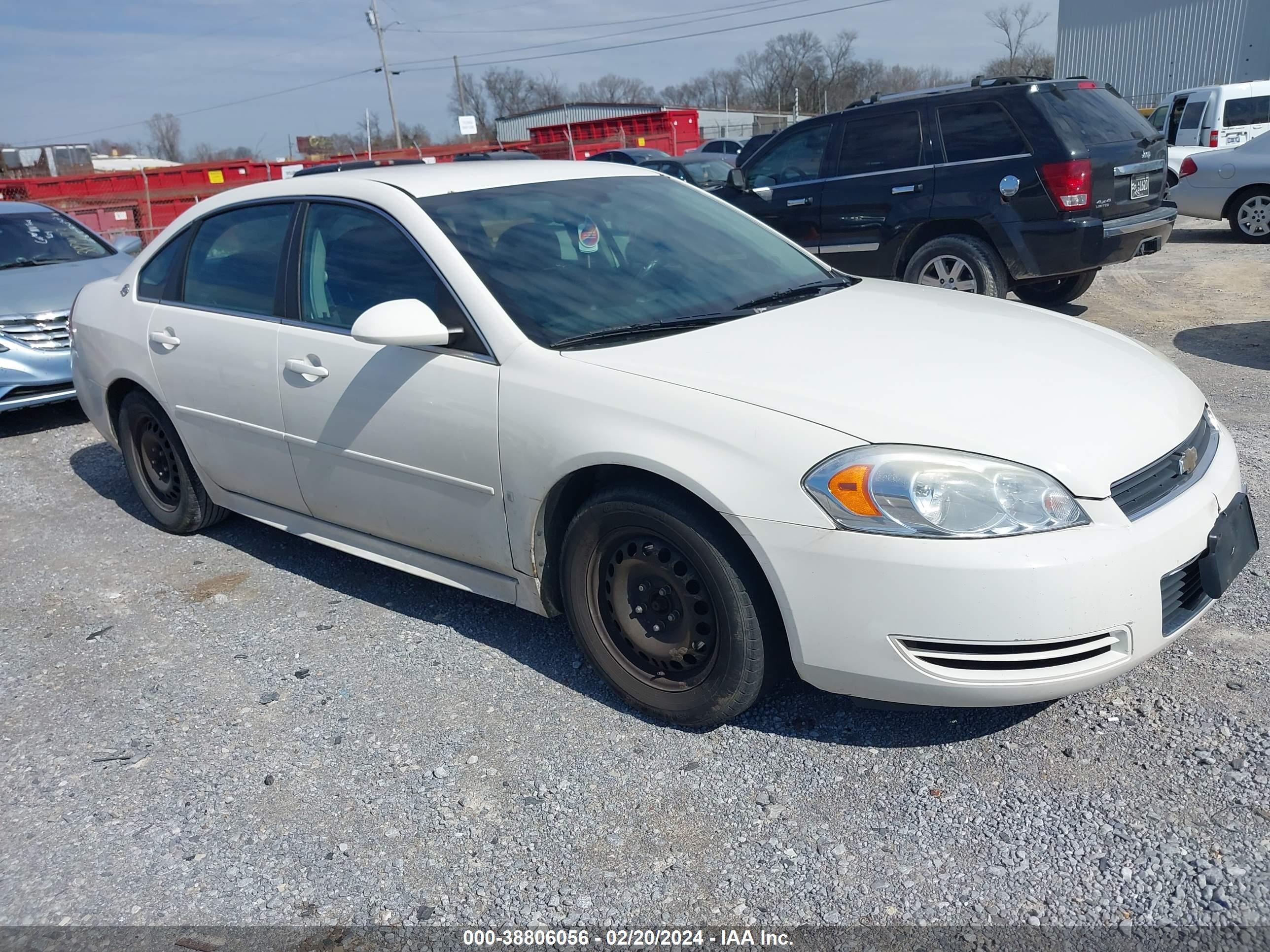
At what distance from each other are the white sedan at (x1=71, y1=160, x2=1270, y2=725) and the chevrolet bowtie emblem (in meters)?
0.02

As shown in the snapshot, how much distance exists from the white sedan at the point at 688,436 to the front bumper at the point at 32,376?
10.4 ft

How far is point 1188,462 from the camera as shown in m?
2.90

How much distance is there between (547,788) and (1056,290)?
752 cm

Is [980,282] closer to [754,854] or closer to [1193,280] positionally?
[1193,280]

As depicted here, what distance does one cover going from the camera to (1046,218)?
290 inches

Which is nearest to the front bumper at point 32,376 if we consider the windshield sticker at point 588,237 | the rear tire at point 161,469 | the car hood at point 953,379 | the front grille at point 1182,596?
the rear tire at point 161,469

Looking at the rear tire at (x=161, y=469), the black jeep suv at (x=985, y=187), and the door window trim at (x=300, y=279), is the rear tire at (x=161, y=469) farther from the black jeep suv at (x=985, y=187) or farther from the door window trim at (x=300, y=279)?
the black jeep suv at (x=985, y=187)

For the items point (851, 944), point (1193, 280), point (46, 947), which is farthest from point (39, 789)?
point (1193, 280)

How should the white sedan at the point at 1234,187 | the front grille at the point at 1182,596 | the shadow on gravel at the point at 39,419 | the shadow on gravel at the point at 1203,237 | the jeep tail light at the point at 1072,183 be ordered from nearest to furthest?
the front grille at the point at 1182,596 < the jeep tail light at the point at 1072,183 < the shadow on gravel at the point at 39,419 < the white sedan at the point at 1234,187 < the shadow on gravel at the point at 1203,237

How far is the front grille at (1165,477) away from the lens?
8.63ft

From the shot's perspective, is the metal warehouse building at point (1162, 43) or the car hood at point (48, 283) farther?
the metal warehouse building at point (1162, 43)

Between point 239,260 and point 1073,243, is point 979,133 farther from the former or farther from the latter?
point 239,260

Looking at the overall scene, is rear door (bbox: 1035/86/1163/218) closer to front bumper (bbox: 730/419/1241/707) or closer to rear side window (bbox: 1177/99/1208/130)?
front bumper (bbox: 730/419/1241/707)

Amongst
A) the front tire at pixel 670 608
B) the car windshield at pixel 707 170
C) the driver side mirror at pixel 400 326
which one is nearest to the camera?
the front tire at pixel 670 608
